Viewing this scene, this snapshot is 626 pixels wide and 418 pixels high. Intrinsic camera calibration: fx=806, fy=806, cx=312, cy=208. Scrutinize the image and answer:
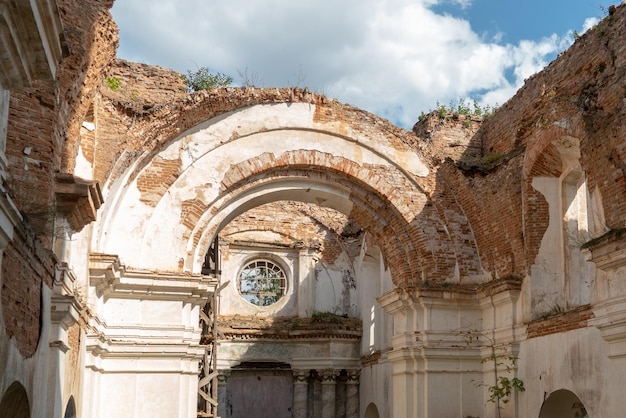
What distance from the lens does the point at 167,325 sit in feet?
38.4

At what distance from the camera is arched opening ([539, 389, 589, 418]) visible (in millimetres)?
10767

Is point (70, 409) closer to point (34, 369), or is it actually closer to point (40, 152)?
point (34, 369)

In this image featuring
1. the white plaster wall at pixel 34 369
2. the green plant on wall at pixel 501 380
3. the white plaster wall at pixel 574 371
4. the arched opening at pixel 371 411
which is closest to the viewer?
the white plaster wall at pixel 34 369

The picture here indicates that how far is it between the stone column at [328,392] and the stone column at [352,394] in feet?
1.11

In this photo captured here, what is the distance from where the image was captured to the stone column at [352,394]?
19250 mm

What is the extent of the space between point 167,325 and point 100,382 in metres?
1.21

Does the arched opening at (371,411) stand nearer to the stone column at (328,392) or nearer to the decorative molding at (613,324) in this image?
the stone column at (328,392)

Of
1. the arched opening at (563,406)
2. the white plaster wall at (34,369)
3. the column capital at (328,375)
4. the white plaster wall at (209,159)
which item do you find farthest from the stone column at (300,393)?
the white plaster wall at (34,369)

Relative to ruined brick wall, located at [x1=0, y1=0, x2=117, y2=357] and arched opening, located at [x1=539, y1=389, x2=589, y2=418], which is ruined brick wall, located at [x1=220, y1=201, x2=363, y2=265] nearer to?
arched opening, located at [x1=539, y1=389, x2=589, y2=418]

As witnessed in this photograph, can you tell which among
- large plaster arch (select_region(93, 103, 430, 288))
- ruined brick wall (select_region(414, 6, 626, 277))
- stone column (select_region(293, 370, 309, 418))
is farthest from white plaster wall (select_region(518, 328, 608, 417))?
stone column (select_region(293, 370, 309, 418))

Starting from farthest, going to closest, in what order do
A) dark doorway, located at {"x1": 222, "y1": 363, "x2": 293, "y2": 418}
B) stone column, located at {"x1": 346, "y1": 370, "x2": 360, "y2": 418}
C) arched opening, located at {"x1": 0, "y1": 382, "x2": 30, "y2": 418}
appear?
dark doorway, located at {"x1": 222, "y1": 363, "x2": 293, "y2": 418}, stone column, located at {"x1": 346, "y1": 370, "x2": 360, "y2": 418}, arched opening, located at {"x1": 0, "y1": 382, "x2": 30, "y2": 418}

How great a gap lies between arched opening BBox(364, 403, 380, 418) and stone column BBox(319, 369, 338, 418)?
3.28 feet

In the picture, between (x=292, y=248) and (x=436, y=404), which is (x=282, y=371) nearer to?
(x=292, y=248)

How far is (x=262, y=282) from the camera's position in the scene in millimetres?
20594
